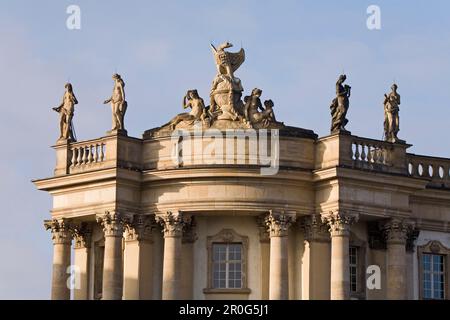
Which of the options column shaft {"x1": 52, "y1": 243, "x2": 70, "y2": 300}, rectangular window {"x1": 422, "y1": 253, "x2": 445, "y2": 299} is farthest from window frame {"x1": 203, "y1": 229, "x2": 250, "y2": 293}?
rectangular window {"x1": 422, "y1": 253, "x2": 445, "y2": 299}

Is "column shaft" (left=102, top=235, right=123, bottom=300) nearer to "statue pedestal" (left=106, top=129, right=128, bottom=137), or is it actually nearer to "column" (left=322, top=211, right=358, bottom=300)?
"statue pedestal" (left=106, top=129, right=128, bottom=137)

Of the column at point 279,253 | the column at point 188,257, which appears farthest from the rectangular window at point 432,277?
the column at point 188,257

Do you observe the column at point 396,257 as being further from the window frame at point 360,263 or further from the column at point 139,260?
the column at point 139,260

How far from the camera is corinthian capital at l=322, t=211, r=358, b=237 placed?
66062mm

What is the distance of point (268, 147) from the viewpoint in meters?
66.9

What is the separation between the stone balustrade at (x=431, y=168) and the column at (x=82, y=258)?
11.5 meters

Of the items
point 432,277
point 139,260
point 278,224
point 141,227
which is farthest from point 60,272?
point 432,277

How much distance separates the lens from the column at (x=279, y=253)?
6581 cm

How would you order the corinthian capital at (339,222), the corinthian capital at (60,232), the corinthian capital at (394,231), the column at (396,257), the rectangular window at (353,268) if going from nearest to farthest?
the corinthian capital at (339,222) < the column at (396,257) < the corinthian capital at (394,231) < the rectangular window at (353,268) < the corinthian capital at (60,232)

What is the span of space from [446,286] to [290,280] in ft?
19.9

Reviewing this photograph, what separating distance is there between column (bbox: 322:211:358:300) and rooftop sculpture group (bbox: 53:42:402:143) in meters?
3.04

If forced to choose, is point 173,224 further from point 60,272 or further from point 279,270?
point 60,272

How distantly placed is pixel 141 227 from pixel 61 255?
11.1 feet
